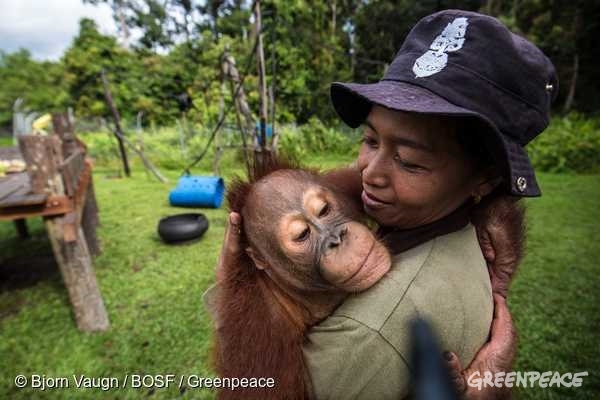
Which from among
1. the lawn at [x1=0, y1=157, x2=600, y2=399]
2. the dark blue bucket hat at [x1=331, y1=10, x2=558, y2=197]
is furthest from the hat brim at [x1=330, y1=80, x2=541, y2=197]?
the lawn at [x1=0, y1=157, x2=600, y2=399]

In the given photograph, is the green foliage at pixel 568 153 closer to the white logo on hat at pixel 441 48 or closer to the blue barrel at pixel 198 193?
the blue barrel at pixel 198 193

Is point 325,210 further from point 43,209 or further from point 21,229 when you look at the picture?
point 21,229

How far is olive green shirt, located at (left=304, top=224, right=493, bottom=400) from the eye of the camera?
70 centimetres

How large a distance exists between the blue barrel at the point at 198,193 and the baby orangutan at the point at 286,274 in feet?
14.5

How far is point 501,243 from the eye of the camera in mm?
1126

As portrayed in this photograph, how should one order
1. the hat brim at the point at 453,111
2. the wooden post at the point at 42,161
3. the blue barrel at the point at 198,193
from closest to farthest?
1. the hat brim at the point at 453,111
2. the wooden post at the point at 42,161
3. the blue barrel at the point at 198,193

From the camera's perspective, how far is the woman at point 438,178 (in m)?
0.71

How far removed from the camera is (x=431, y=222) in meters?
0.87

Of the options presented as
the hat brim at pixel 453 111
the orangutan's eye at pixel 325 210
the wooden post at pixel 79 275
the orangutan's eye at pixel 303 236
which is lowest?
the wooden post at pixel 79 275

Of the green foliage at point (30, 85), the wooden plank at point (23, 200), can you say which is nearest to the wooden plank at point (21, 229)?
the wooden plank at point (23, 200)

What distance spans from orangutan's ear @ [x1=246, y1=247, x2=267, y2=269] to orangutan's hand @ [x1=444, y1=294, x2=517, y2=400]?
55cm

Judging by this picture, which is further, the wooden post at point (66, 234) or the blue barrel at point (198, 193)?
the blue barrel at point (198, 193)

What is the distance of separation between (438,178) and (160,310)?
8.88 feet

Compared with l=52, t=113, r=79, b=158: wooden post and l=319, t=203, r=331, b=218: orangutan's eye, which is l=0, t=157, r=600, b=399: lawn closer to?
l=319, t=203, r=331, b=218: orangutan's eye
